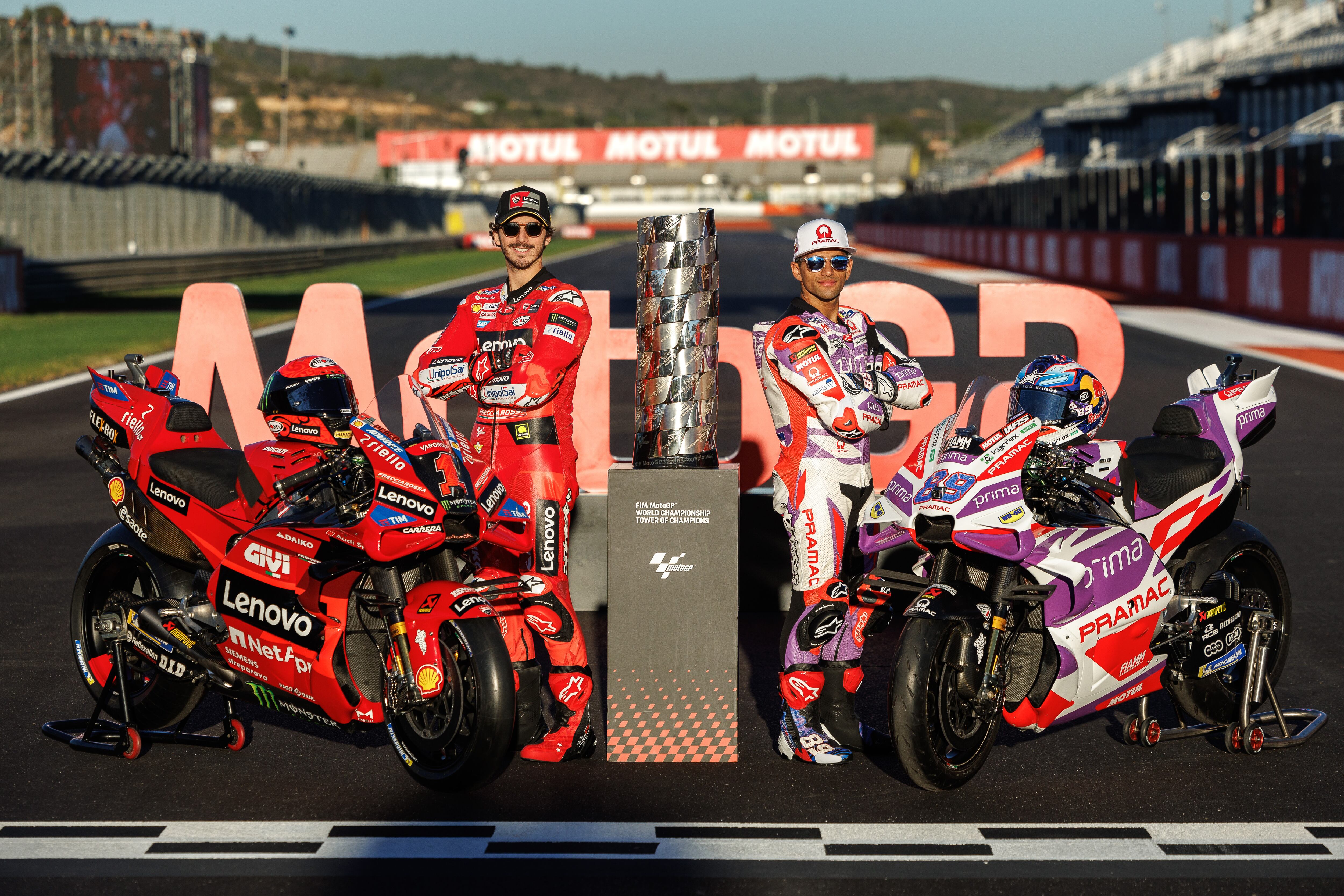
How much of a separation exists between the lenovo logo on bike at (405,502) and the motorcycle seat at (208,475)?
0.92 metres

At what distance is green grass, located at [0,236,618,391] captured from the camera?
19.2 metres

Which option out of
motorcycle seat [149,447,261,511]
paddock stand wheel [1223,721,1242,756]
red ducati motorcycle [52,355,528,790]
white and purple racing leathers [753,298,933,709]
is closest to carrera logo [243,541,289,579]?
red ducati motorcycle [52,355,528,790]

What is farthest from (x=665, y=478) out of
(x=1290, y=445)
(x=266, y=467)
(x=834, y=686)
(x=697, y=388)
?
(x=1290, y=445)

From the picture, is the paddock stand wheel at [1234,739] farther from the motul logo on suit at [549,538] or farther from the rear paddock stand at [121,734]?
the rear paddock stand at [121,734]

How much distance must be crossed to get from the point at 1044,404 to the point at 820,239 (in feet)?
3.72

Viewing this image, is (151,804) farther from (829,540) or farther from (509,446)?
(829,540)

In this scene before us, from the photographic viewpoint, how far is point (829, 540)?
5719 millimetres

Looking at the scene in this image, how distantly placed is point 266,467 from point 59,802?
1.35 meters

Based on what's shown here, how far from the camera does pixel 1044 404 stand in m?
5.30

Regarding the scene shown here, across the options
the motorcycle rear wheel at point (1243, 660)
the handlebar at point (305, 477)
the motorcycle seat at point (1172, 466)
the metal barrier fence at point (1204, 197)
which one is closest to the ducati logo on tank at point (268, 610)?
the handlebar at point (305, 477)

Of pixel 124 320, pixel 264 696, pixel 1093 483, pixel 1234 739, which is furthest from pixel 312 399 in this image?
pixel 124 320

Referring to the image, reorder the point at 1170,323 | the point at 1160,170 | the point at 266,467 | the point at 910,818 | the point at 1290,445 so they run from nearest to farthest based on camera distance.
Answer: the point at 910,818 → the point at 266,467 → the point at 1290,445 → the point at 1170,323 → the point at 1160,170

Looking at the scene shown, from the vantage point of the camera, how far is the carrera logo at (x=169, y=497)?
5.65 m

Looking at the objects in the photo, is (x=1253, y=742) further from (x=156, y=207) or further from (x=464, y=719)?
(x=156, y=207)
